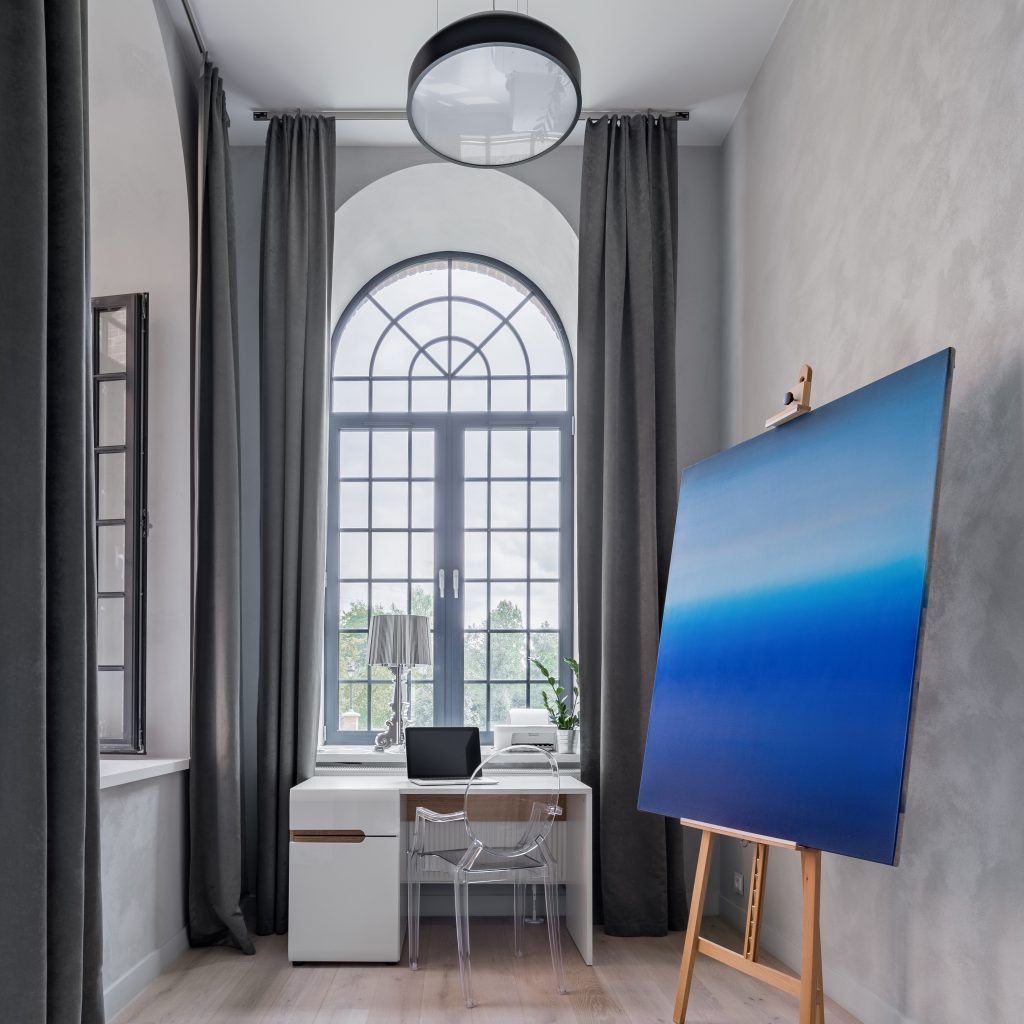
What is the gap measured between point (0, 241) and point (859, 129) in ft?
7.84

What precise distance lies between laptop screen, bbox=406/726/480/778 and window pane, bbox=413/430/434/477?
4.62 feet

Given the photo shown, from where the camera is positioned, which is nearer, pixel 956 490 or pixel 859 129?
pixel 956 490

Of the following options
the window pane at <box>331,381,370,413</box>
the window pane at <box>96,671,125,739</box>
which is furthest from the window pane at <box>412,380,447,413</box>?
the window pane at <box>96,671,125,739</box>

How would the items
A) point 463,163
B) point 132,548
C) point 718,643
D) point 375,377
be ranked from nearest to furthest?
point 718,643, point 463,163, point 132,548, point 375,377

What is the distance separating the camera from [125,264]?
12.5 feet

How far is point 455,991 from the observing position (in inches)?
126

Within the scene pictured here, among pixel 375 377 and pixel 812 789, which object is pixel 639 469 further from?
pixel 812 789

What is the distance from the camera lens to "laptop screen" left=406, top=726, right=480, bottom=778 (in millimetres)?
3777

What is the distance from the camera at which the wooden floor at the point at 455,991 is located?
2.93 metres

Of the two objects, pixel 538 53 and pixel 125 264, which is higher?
pixel 538 53

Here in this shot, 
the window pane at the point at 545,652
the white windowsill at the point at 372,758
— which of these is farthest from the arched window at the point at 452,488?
the white windowsill at the point at 372,758

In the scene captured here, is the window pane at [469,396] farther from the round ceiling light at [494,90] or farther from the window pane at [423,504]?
the round ceiling light at [494,90]

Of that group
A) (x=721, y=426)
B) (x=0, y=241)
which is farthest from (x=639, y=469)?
(x=0, y=241)

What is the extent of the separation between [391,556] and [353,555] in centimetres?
19
